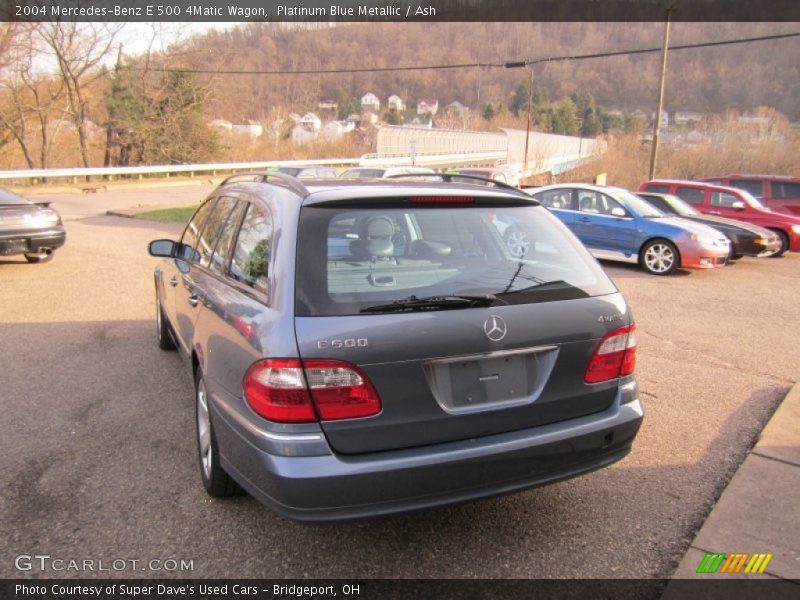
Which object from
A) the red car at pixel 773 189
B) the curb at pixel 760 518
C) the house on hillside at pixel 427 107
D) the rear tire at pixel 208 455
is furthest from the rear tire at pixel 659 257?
the house on hillside at pixel 427 107

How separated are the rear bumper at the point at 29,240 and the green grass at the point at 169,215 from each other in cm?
640

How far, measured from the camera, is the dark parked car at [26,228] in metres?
9.39

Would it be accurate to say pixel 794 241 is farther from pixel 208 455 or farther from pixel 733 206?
pixel 208 455

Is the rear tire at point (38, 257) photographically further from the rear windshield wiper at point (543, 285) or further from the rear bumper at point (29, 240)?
the rear windshield wiper at point (543, 285)

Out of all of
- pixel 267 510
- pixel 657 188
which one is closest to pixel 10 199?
pixel 267 510

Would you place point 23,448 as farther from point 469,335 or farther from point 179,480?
point 469,335

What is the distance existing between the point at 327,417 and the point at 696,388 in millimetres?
4003

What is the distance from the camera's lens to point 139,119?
141 feet

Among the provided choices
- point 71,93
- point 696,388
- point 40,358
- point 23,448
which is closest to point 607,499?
point 696,388

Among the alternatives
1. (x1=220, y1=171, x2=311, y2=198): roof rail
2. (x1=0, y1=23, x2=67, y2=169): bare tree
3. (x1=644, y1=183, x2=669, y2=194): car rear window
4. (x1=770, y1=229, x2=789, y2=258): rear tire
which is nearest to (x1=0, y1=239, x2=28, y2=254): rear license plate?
(x1=220, y1=171, x2=311, y2=198): roof rail

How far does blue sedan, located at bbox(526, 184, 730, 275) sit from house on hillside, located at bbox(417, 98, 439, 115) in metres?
95.6

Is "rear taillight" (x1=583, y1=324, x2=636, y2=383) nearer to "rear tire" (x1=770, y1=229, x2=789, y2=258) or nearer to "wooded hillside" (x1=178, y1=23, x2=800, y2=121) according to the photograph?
"rear tire" (x1=770, y1=229, x2=789, y2=258)

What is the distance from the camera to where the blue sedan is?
35.6 feet

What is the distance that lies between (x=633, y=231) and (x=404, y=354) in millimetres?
9998
